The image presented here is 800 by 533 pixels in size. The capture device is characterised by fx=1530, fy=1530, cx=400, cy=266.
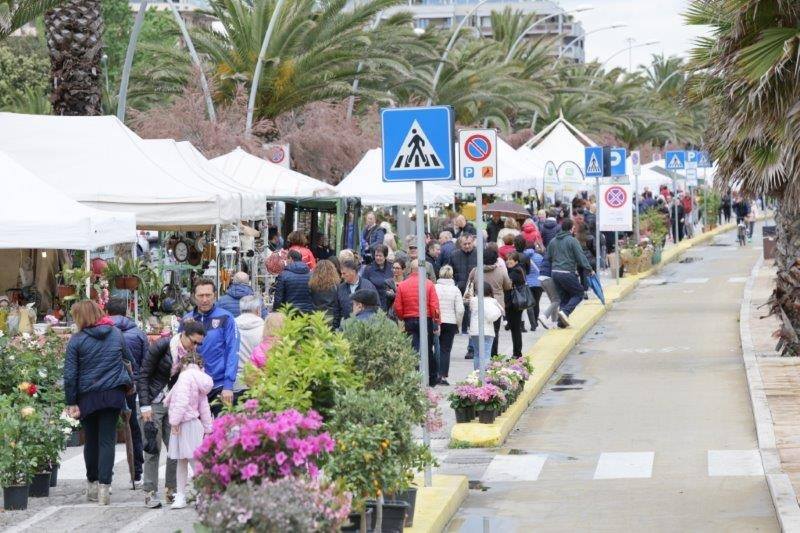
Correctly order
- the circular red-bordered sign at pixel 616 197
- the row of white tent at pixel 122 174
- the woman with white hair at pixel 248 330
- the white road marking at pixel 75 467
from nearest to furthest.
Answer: the white road marking at pixel 75 467
the woman with white hair at pixel 248 330
the row of white tent at pixel 122 174
the circular red-bordered sign at pixel 616 197

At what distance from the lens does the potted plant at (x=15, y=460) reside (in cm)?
1113

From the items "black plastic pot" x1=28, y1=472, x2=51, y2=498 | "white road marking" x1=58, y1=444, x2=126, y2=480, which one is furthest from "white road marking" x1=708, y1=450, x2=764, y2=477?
"black plastic pot" x1=28, y1=472, x2=51, y2=498

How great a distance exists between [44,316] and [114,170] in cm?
201

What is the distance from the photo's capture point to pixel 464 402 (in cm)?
1510

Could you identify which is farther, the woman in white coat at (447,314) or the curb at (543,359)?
the woman in white coat at (447,314)

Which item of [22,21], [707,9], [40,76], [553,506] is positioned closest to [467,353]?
[707,9]

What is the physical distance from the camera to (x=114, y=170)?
1847 centimetres

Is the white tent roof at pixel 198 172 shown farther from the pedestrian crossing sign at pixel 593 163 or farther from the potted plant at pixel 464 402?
the pedestrian crossing sign at pixel 593 163

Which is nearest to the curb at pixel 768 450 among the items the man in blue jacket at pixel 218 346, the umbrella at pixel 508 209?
the man in blue jacket at pixel 218 346

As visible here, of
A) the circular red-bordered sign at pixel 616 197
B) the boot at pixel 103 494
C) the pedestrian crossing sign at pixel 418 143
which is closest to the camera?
the pedestrian crossing sign at pixel 418 143

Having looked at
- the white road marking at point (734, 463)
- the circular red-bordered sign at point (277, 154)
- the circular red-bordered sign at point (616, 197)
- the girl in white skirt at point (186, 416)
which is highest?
the circular red-bordered sign at point (277, 154)

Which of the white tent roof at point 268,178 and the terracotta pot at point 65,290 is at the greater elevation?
the white tent roof at point 268,178

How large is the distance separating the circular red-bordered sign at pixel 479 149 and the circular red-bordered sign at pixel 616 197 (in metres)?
19.1

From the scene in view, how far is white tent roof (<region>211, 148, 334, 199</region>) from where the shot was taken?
25.2 metres
